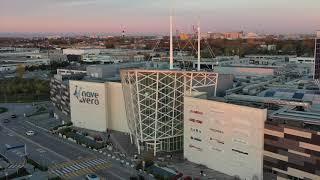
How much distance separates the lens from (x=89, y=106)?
149ft

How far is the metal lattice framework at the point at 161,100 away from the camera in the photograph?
34719mm

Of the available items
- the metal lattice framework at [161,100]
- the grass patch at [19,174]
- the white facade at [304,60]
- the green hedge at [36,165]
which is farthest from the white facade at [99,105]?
the white facade at [304,60]

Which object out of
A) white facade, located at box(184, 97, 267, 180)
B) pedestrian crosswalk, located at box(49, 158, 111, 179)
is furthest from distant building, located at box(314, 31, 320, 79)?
pedestrian crosswalk, located at box(49, 158, 111, 179)

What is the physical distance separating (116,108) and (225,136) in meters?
16.8

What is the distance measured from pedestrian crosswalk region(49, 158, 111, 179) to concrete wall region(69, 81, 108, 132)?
30.8 feet

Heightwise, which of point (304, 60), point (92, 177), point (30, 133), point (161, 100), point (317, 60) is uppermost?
point (317, 60)

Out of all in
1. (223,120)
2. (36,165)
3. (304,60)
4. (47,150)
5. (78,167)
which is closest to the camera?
(223,120)

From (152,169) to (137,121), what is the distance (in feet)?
18.8

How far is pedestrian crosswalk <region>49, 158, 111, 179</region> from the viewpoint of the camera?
106 ft

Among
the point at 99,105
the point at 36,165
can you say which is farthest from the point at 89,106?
the point at 36,165

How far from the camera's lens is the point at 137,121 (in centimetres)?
3631

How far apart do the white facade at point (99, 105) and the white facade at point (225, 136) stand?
456 inches

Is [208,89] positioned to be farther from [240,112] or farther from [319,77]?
[319,77]

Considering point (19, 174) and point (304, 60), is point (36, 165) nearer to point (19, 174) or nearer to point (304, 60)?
point (19, 174)
